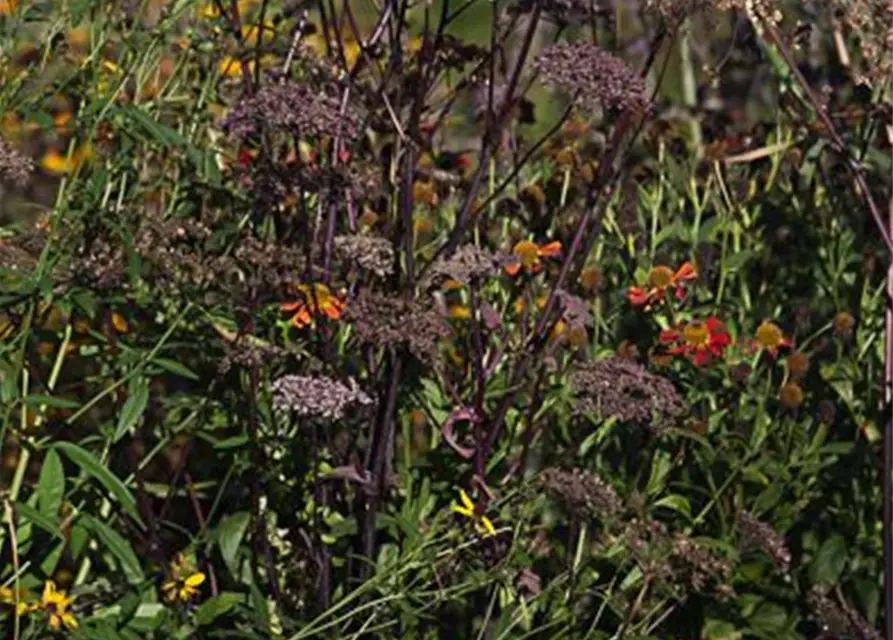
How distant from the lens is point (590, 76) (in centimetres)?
290

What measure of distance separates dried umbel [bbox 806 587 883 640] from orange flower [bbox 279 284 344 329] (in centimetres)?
84

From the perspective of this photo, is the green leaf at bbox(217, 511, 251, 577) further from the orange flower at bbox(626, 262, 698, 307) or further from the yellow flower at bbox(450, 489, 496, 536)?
the orange flower at bbox(626, 262, 698, 307)

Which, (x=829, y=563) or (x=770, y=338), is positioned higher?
(x=770, y=338)

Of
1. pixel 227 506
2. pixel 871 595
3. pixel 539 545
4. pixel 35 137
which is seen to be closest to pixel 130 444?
pixel 227 506

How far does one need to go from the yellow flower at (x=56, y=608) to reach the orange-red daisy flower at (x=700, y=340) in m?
0.97

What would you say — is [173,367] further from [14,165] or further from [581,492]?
[581,492]

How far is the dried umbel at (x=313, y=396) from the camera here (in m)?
2.78

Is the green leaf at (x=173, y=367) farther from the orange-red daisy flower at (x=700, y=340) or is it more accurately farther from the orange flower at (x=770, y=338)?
the orange flower at (x=770, y=338)

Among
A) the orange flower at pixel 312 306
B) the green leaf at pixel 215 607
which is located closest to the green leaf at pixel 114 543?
the green leaf at pixel 215 607

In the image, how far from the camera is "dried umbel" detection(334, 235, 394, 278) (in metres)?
2.90

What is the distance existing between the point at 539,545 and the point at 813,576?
0.55 metres

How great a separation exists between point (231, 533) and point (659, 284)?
768 mm

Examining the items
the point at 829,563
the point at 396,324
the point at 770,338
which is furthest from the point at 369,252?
the point at 829,563

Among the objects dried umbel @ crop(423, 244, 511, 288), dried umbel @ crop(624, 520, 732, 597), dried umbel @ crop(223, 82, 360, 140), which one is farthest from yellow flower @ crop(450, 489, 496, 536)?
dried umbel @ crop(223, 82, 360, 140)
